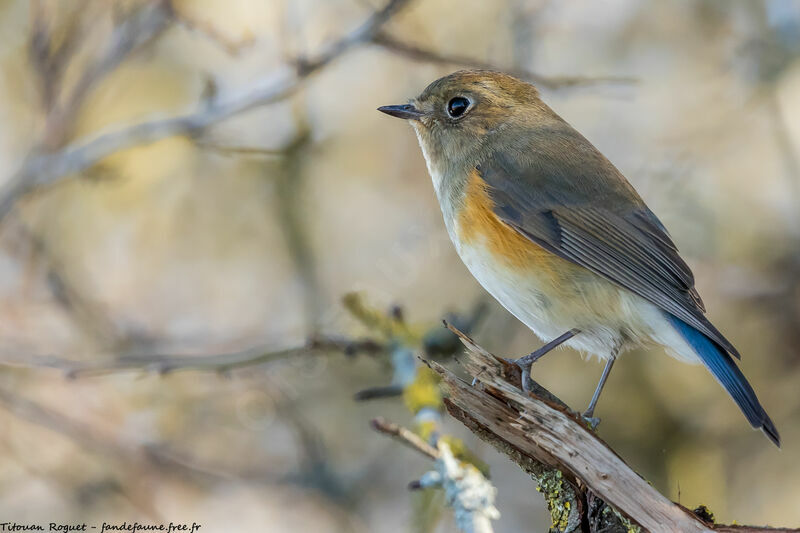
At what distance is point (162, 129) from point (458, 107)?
4.34ft

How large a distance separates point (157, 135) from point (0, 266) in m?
2.06

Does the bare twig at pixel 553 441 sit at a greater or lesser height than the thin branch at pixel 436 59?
lesser

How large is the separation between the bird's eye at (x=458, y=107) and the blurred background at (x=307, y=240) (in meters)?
0.31

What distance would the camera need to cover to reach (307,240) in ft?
16.6

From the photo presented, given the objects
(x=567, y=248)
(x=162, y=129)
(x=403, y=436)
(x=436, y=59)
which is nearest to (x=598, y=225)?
(x=567, y=248)

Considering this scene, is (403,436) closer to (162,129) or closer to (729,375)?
(729,375)

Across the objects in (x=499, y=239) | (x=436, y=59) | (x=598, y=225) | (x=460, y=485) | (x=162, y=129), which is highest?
(x=436, y=59)

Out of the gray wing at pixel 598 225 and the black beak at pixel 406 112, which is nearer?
the gray wing at pixel 598 225

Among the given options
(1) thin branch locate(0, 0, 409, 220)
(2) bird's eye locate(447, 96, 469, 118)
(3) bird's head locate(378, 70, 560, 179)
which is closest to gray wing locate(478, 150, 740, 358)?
(3) bird's head locate(378, 70, 560, 179)

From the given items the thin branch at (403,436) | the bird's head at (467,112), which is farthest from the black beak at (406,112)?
the thin branch at (403,436)

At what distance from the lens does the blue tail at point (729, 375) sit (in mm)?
2580

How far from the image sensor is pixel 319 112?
5727mm

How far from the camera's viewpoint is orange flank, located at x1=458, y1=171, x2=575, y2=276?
3.06 metres

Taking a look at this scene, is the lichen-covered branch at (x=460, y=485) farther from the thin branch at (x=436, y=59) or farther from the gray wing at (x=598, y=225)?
Answer: the thin branch at (x=436, y=59)
